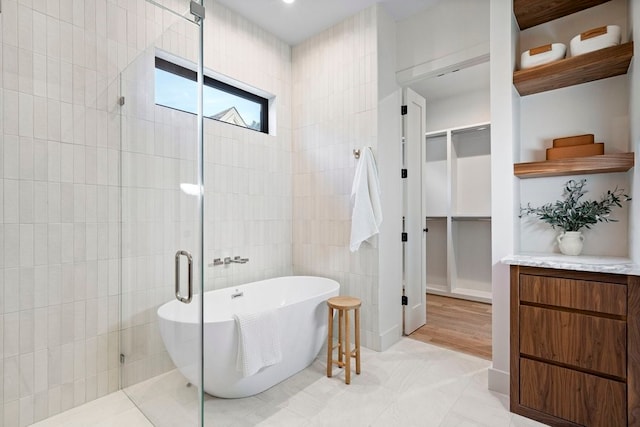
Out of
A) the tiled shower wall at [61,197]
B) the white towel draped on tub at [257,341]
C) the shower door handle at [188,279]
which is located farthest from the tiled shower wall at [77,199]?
the white towel draped on tub at [257,341]

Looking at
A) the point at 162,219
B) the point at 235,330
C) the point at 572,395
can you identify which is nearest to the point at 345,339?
the point at 235,330

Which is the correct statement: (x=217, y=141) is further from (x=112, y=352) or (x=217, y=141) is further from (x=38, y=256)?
(x=112, y=352)

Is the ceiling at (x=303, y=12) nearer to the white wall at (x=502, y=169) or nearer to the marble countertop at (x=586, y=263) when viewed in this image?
the white wall at (x=502, y=169)

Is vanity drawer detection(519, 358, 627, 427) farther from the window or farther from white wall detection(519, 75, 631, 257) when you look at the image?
the window

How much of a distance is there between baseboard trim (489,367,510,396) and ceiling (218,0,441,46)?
116 inches

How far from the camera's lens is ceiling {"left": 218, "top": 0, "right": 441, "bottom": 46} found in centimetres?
261

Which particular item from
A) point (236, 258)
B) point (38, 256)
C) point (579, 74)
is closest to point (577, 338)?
point (579, 74)

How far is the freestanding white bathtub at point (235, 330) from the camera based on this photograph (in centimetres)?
151

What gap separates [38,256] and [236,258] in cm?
129

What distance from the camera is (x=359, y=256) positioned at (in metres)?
2.73

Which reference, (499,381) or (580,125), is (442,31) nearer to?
(580,125)

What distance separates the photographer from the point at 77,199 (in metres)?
1.82

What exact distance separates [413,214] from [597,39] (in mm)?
1816

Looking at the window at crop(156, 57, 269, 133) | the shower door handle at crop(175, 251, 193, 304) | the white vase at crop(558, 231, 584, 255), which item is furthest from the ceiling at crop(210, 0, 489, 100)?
the shower door handle at crop(175, 251, 193, 304)
